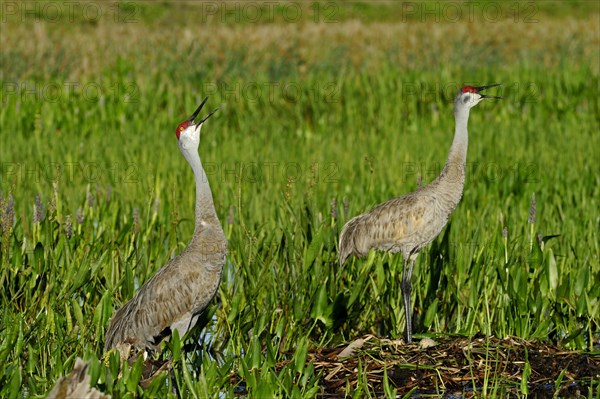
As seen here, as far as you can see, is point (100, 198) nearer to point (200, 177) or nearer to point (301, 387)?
point (200, 177)

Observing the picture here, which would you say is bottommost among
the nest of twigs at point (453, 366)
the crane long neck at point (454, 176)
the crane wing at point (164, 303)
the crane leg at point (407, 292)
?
the nest of twigs at point (453, 366)

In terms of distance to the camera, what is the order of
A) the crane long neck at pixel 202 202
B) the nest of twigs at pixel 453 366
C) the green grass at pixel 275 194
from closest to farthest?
the nest of twigs at pixel 453 366 → the crane long neck at pixel 202 202 → the green grass at pixel 275 194

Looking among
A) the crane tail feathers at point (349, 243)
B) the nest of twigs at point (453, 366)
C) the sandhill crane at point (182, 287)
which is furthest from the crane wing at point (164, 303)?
the crane tail feathers at point (349, 243)

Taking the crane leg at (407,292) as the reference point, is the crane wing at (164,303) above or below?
above

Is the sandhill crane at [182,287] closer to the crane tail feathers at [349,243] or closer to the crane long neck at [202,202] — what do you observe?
the crane long neck at [202,202]

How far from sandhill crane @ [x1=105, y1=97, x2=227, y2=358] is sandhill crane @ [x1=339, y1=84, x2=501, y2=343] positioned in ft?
4.33

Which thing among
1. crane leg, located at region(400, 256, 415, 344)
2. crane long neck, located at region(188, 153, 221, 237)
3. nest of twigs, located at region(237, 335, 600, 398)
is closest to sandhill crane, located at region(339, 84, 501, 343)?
crane leg, located at region(400, 256, 415, 344)

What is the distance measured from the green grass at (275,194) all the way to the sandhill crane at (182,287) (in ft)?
0.77

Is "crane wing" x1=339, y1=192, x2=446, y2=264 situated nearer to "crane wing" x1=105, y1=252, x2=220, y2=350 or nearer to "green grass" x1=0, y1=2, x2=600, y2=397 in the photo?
"green grass" x1=0, y1=2, x2=600, y2=397

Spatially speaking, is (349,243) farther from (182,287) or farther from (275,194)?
(275,194)

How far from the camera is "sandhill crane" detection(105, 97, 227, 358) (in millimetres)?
5617

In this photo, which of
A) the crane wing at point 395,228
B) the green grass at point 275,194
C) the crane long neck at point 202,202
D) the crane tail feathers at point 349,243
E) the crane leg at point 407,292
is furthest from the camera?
the crane tail feathers at point 349,243

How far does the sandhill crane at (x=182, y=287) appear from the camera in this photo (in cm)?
562

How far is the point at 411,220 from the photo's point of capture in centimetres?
654
